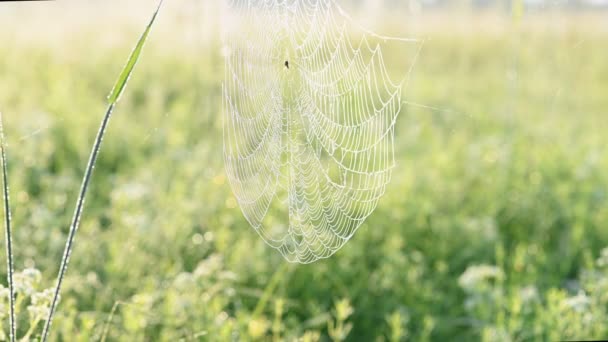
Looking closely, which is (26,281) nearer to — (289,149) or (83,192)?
(83,192)

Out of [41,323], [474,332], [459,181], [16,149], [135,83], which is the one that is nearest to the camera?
[41,323]

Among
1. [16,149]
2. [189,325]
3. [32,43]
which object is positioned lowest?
[189,325]

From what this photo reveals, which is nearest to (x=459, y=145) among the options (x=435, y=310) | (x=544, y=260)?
(x=544, y=260)

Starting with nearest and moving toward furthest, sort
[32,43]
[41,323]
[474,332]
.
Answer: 1. [41,323]
2. [474,332]
3. [32,43]

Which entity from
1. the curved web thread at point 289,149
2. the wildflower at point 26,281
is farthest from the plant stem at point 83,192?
the curved web thread at point 289,149

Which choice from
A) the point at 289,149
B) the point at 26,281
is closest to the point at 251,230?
the point at 289,149

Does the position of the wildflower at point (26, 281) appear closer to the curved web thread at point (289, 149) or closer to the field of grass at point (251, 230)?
the field of grass at point (251, 230)

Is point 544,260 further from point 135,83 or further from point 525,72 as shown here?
point 525,72

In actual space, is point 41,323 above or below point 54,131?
below

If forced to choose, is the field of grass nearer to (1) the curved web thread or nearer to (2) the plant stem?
(1) the curved web thread
